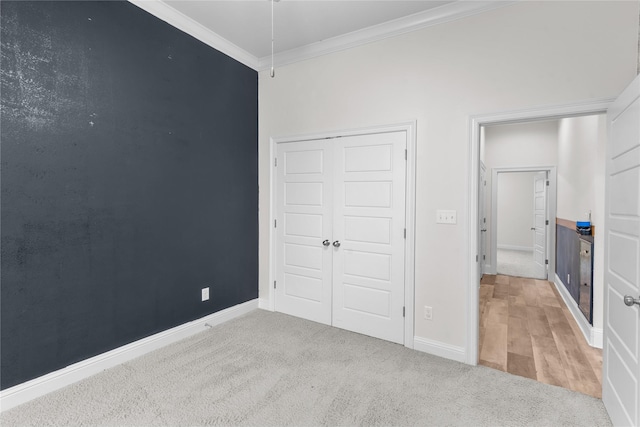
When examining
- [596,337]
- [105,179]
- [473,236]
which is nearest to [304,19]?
[105,179]

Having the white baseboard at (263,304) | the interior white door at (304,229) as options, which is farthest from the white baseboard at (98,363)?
the interior white door at (304,229)

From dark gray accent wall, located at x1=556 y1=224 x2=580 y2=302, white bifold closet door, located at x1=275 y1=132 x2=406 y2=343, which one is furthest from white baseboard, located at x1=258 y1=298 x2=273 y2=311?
dark gray accent wall, located at x1=556 y1=224 x2=580 y2=302

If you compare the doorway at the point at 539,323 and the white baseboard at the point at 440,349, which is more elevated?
the white baseboard at the point at 440,349

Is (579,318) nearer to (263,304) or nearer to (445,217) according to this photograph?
(445,217)

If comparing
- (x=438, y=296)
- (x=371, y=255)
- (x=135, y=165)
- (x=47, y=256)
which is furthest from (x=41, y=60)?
Result: (x=438, y=296)

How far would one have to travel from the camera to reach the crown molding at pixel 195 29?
260 centimetres

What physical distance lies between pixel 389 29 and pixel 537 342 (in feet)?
11.0

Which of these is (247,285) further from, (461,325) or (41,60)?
(41,60)

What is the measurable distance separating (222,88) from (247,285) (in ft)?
7.35

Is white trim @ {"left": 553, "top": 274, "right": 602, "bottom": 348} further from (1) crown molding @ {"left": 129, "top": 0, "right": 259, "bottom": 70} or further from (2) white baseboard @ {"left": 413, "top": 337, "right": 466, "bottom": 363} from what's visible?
(1) crown molding @ {"left": 129, "top": 0, "right": 259, "bottom": 70}

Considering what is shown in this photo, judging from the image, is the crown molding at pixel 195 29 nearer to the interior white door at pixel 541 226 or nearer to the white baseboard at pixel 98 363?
the white baseboard at pixel 98 363

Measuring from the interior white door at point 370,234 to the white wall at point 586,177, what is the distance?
1915 mm

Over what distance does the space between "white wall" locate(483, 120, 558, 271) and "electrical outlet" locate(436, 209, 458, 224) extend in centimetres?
388

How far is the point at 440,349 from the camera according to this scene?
8.84 feet
